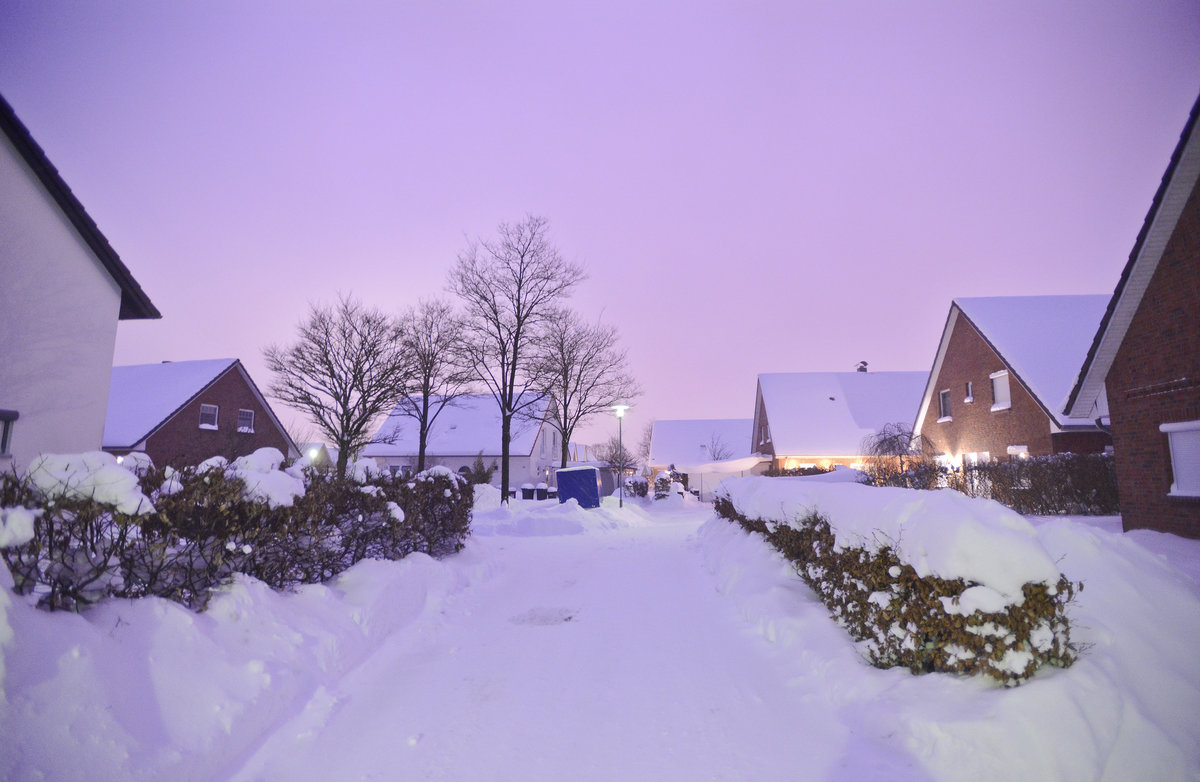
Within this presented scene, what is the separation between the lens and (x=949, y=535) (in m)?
3.88

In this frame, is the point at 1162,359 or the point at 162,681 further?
the point at 1162,359

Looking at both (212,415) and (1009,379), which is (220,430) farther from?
(1009,379)

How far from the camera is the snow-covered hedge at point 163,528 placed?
3.43 metres

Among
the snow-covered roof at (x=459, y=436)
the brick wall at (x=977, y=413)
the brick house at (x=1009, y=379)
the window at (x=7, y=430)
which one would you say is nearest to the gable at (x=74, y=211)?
the window at (x=7, y=430)

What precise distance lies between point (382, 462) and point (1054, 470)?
1506 inches

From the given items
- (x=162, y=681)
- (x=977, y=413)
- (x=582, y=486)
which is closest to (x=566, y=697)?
(x=162, y=681)

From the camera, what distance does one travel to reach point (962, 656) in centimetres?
374

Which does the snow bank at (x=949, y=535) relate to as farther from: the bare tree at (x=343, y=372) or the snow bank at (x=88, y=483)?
the bare tree at (x=343, y=372)

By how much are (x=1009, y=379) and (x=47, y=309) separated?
24.3 m

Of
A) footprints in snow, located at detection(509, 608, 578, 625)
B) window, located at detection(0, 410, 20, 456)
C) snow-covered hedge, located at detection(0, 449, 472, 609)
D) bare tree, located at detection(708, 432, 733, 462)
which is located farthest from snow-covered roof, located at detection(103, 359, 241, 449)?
bare tree, located at detection(708, 432, 733, 462)

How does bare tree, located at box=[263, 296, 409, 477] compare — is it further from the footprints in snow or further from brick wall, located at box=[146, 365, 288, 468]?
the footprints in snow

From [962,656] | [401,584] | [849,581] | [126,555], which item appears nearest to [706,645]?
[849,581]

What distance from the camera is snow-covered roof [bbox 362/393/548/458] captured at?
40531 millimetres

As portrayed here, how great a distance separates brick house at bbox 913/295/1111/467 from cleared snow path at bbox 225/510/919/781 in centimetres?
1560
